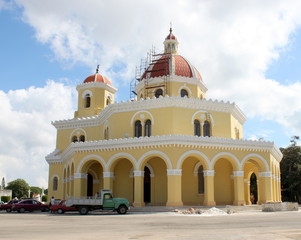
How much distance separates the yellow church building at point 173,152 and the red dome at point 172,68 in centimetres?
11

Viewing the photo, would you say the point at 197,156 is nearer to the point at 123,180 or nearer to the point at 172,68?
the point at 123,180

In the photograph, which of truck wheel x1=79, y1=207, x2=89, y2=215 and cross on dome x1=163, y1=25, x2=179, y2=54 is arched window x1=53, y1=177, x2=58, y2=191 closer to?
truck wheel x1=79, y1=207, x2=89, y2=215

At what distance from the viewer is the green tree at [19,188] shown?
302 ft

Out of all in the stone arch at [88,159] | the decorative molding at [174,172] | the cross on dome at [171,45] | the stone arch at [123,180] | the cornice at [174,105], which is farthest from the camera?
the cross on dome at [171,45]

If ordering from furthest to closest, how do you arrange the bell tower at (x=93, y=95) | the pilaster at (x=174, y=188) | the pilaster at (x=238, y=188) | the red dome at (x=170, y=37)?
the red dome at (x=170, y=37), the bell tower at (x=93, y=95), the pilaster at (x=238, y=188), the pilaster at (x=174, y=188)

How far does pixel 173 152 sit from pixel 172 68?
12.0m

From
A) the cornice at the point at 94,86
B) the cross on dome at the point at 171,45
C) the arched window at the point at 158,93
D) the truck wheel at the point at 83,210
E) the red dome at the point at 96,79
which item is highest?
the cross on dome at the point at 171,45

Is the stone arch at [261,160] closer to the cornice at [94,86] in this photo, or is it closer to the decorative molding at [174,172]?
the decorative molding at [174,172]

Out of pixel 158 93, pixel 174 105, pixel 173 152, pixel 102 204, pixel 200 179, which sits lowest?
pixel 102 204

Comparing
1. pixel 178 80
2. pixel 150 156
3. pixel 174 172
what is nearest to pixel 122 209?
pixel 174 172

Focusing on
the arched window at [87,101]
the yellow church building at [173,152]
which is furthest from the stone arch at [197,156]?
the arched window at [87,101]

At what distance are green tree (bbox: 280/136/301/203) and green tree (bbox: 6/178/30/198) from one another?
221 ft

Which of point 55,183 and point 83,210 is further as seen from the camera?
point 55,183

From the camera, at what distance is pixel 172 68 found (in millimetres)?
36688
